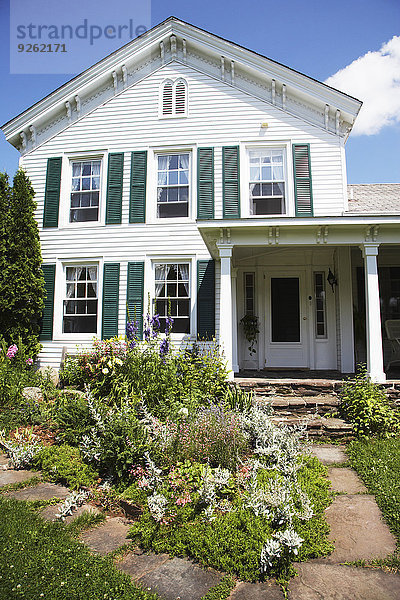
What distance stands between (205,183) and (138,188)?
1.53 metres

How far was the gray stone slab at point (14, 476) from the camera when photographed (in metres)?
4.04

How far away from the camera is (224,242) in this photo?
6.80m

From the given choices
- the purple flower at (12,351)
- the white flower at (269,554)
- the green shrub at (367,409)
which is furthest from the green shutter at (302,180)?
the white flower at (269,554)

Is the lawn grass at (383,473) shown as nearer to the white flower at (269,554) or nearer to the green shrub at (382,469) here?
the green shrub at (382,469)

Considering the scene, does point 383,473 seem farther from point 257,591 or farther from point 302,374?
point 302,374

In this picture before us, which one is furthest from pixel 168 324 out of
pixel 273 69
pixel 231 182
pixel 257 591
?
pixel 273 69

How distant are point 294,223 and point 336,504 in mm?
4267

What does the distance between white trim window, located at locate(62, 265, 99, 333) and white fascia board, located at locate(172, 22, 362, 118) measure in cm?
562

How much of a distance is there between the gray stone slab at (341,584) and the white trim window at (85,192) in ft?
26.9

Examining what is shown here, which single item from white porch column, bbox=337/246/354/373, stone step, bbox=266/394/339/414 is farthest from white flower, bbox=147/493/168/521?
white porch column, bbox=337/246/354/373

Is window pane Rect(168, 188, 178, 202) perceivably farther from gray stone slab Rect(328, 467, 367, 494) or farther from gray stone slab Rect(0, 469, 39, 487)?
gray stone slab Rect(328, 467, 367, 494)

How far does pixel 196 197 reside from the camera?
8734 mm

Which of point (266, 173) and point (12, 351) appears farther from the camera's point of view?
point (266, 173)

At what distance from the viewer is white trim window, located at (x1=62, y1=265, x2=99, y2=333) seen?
8.99m
